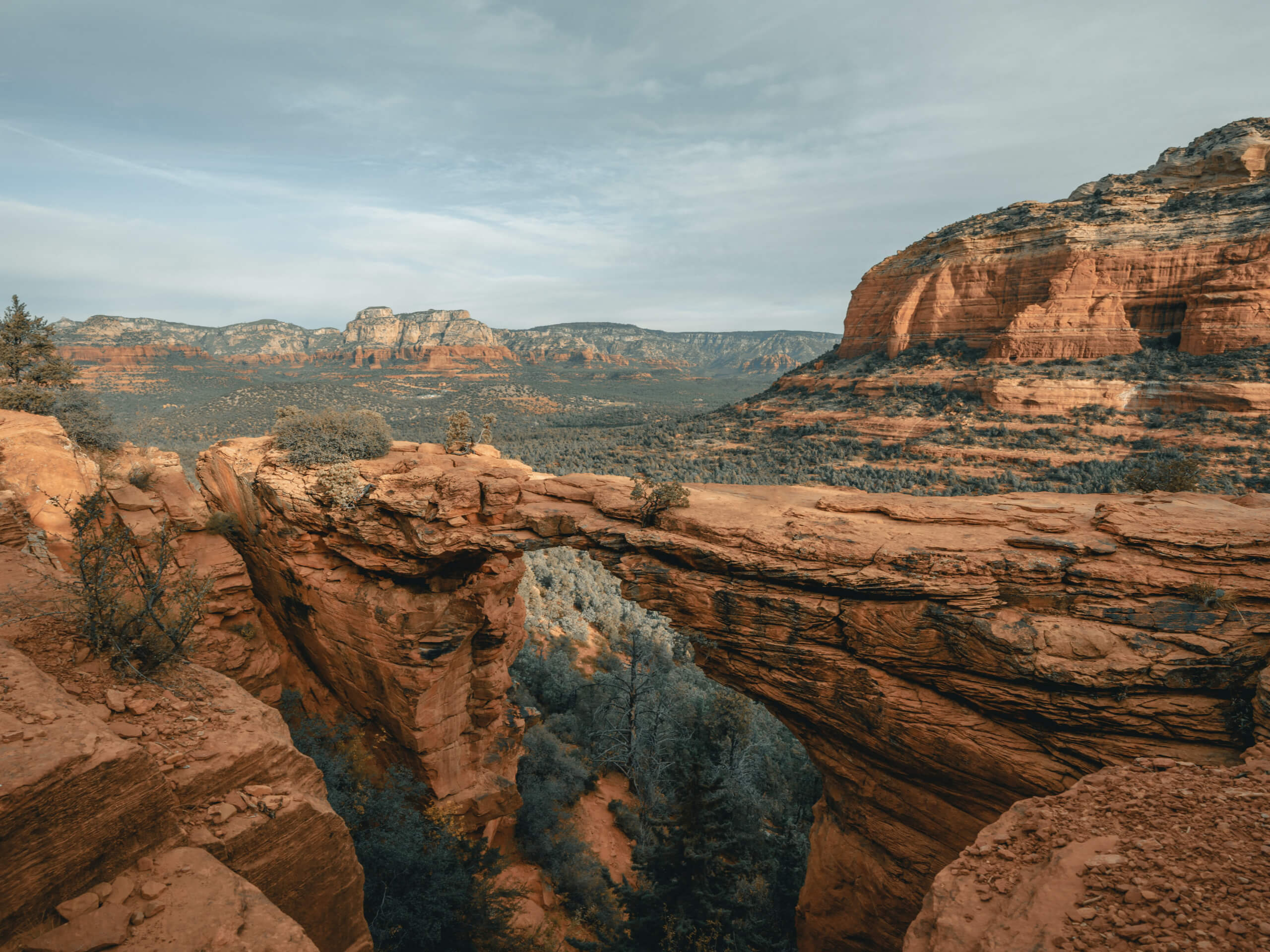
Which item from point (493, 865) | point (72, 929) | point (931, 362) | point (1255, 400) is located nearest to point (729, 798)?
point (493, 865)

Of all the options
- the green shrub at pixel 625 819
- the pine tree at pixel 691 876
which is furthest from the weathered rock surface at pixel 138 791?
the green shrub at pixel 625 819

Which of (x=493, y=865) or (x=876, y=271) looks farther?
(x=876, y=271)

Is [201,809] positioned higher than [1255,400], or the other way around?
[1255,400]

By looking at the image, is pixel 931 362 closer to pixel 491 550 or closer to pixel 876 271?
pixel 876 271

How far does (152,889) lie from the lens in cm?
397

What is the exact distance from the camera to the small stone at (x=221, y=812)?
4910mm

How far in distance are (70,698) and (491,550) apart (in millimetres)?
6720

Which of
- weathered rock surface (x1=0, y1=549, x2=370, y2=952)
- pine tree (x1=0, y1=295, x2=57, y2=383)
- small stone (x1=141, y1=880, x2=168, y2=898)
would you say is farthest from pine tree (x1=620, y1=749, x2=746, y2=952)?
pine tree (x1=0, y1=295, x2=57, y2=383)

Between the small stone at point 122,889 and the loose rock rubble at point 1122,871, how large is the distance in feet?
19.2

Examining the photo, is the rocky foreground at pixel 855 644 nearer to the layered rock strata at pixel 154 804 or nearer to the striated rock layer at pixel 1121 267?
the layered rock strata at pixel 154 804

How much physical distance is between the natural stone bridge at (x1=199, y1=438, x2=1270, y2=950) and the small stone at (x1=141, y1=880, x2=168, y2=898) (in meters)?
6.75

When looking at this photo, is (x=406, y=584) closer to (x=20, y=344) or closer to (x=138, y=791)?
(x=138, y=791)

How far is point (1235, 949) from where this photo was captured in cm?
305

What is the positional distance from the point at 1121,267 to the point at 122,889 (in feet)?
216
